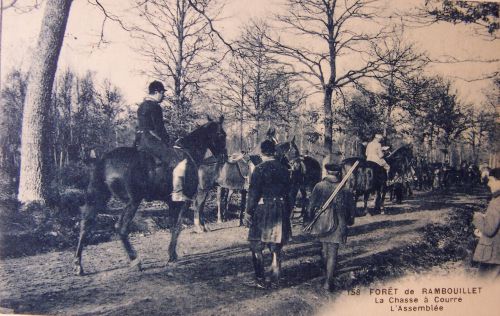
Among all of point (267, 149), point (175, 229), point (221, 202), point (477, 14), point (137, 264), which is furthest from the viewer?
point (221, 202)

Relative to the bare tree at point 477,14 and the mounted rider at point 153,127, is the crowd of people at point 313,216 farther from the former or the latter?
the bare tree at point 477,14

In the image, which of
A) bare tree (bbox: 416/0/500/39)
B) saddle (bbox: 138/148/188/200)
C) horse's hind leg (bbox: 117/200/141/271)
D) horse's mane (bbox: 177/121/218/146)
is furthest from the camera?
bare tree (bbox: 416/0/500/39)

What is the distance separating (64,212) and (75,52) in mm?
2127

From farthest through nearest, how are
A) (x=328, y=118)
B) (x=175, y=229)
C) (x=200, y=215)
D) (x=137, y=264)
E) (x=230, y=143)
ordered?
1. (x=200, y=215)
2. (x=230, y=143)
3. (x=328, y=118)
4. (x=175, y=229)
5. (x=137, y=264)

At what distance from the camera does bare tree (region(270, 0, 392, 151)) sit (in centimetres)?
587

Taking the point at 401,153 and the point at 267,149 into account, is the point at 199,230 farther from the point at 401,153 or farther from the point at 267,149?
the point at 401,153

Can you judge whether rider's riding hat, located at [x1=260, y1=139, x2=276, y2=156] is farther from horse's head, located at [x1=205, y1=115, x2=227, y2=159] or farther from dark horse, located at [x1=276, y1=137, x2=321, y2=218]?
dark horse, located at [x1=276, y1=137, x2=321, y2=218]

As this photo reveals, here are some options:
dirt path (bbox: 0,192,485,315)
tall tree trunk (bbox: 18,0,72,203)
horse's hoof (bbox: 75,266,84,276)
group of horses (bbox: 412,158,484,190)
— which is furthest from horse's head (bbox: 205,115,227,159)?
group of horses (bbox: 412,158,484,190)

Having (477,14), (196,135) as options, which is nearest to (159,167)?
(196,135)

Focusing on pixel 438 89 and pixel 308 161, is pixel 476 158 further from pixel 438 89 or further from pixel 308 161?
pixel 308 161

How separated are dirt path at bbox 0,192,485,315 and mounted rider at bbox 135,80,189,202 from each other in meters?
1.30

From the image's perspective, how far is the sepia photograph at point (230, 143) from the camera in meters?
4.50

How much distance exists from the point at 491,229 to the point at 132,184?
4335mm

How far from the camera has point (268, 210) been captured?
4.47 metres
